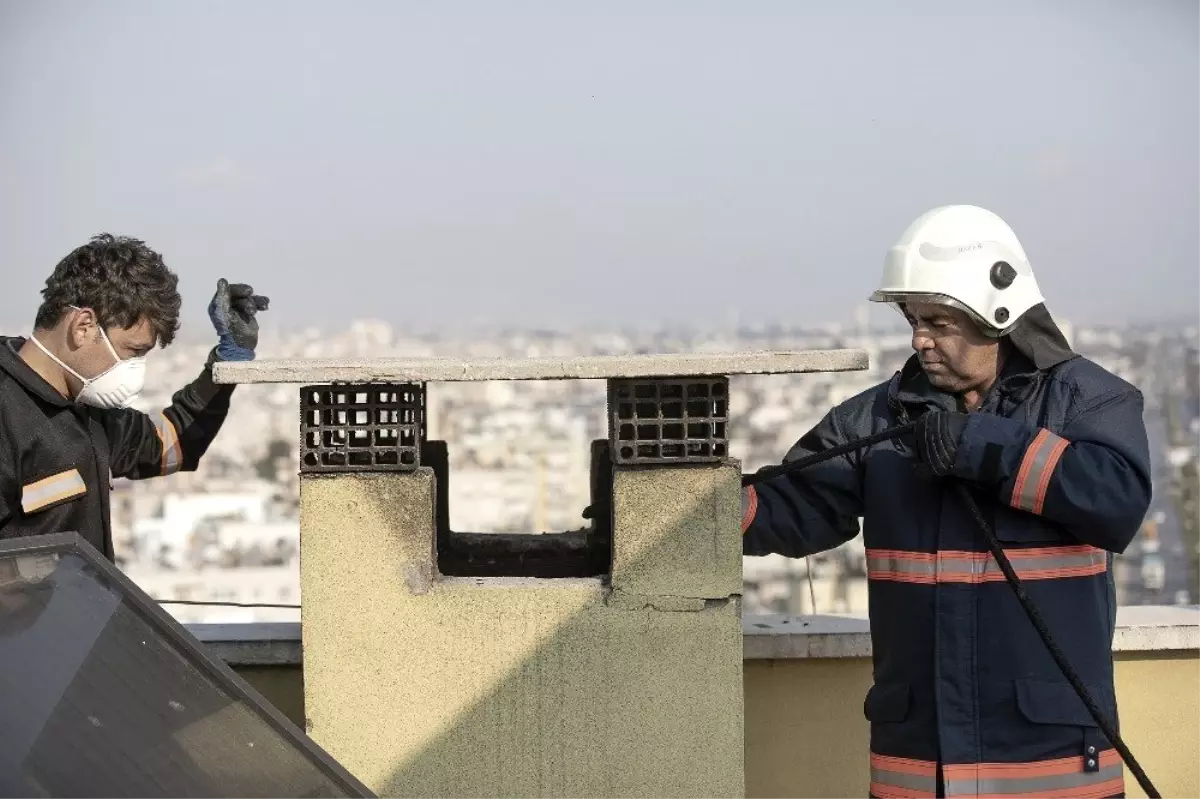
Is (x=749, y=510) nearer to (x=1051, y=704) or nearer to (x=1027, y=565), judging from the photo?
(x=1027, y=565)

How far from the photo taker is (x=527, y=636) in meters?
3.23

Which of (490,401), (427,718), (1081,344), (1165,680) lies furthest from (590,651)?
(1081,344)

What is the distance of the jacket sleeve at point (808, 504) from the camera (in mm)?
3627

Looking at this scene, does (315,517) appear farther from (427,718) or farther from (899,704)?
(899,704)

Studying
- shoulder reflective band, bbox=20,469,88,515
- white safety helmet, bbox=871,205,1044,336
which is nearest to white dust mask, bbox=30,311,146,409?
shoulder reflective band, bbox=20,469,88,515

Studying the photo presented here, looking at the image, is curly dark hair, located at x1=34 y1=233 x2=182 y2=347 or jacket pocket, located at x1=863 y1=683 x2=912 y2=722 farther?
curly dark hair, located at x1=34 y1=233 x2=182 y2=347

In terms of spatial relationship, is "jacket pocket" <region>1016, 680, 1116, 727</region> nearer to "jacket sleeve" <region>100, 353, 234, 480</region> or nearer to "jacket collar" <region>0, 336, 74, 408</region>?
"jacket sleeve" <region>100, 353, 234, 480</region>

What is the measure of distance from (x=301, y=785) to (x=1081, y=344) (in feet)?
124

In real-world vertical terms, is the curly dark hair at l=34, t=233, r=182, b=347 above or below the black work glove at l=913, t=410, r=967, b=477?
above

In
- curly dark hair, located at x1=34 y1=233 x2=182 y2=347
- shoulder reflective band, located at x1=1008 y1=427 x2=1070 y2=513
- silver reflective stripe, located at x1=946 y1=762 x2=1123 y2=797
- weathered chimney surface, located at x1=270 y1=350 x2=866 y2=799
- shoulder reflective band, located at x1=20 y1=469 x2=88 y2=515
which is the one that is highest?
curly dark hair, located at x1=34 y1=233 x2=182 y2=347

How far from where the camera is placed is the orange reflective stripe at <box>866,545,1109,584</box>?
3387mm

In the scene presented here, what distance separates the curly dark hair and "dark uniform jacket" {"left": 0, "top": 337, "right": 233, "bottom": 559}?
A: 7.2 inches

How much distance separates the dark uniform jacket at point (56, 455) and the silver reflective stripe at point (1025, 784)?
7.23ft

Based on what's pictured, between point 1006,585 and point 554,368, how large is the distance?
3.88 feet
